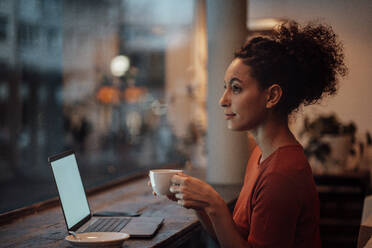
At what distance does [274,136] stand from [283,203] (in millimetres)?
228

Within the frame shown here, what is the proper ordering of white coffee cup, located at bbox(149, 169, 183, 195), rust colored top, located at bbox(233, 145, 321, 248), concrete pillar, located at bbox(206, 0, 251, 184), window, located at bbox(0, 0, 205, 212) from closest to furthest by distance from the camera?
rust colored top, located at bbox(233, 145, 321, 248)
white coffee cup, located at bbox(149, 169, 183, 195)
concrete pillar, located at bbox(206, 0, 251, 184)
window, located at bbox(0, 0, 205, 212)

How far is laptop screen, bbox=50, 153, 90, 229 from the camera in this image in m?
1.73

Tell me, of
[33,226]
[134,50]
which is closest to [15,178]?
[134,50]

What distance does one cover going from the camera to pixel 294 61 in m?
1.43

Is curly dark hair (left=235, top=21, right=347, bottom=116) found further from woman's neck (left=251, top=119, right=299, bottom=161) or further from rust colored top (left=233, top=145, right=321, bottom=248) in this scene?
rust colored top (left=233, top=145, right=321, bottom=248)

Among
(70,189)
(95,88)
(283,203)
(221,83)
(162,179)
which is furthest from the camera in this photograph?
(95,88)

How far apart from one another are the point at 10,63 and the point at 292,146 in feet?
25.0

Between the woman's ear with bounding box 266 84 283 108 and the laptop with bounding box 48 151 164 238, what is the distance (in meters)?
0.63

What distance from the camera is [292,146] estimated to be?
1.42 meters

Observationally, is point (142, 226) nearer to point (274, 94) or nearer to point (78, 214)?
point (78, 214)

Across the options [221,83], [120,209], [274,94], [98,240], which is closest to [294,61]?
[274,94]

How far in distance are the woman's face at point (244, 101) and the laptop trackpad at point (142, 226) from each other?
0.53 meters

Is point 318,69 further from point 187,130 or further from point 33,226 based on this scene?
point 187,130

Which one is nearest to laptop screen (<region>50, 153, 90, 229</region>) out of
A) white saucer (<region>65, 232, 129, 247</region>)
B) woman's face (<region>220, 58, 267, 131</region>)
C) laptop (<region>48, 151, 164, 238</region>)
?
laptop (<region>48, 151, 164, 238</region>)
